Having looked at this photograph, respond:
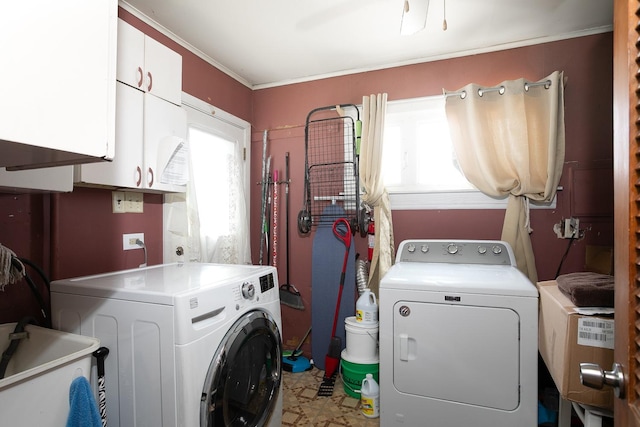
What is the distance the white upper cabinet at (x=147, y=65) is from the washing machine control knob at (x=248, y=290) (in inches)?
45.2

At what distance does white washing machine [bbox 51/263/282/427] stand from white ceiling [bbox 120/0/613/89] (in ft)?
5.12

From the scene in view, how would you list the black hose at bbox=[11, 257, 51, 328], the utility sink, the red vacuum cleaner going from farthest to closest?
the red vacuum cleaner, the black hose at bbox=[11, 257, 51, 328], the utility sink

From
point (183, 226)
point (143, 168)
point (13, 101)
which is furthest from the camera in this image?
point (183, 226)

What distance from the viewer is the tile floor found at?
1908 millimetres

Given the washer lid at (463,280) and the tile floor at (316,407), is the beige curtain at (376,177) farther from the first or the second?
the tile floor at (316,407)

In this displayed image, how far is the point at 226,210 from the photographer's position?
2.54 m

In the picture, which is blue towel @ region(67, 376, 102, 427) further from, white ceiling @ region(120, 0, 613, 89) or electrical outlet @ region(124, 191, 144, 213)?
white ceiling @ region(120, 0, 613, 89)

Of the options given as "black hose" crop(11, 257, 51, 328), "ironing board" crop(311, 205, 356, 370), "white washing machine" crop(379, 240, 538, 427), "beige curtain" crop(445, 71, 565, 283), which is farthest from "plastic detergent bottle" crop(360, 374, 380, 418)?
"black hose" crop(11, 257, 51, 328)

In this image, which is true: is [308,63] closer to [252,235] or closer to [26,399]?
[252,235]

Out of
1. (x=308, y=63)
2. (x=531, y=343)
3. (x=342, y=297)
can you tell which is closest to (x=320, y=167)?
(x=308, y=63)

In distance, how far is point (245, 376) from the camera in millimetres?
1432

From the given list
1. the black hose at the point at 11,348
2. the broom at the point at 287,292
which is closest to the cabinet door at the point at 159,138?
the black hose at the point at 11,348

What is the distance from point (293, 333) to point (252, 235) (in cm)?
96

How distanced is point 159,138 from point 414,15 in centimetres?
145
